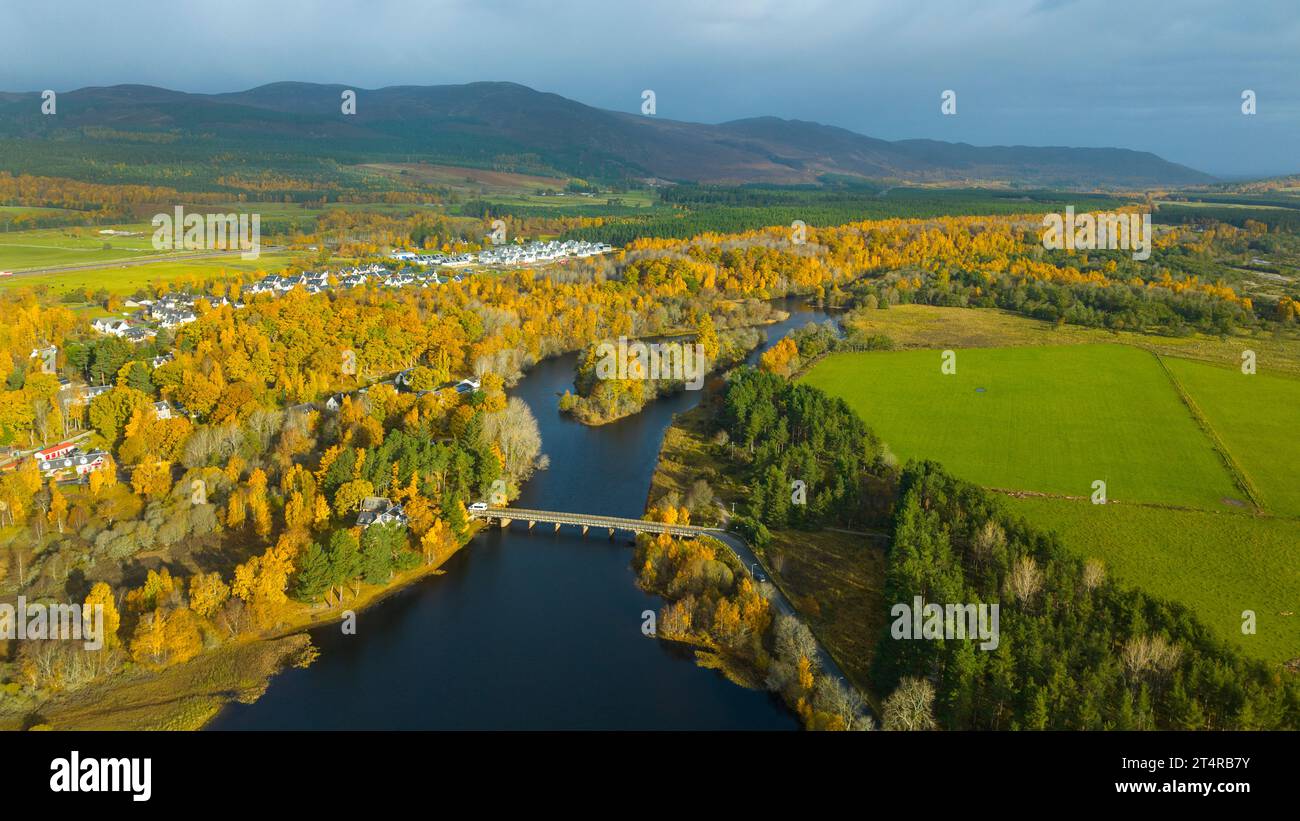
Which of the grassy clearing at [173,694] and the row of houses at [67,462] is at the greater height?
the row of houses at [67,462]

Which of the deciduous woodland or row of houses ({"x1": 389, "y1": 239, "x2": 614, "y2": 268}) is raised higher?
row of houses ({"x1": 389, "y1": 239, "x2": 614, "y2": 268})

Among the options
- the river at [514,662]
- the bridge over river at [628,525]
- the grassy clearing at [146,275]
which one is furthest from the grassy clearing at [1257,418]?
the grassy clearing at [146,275]

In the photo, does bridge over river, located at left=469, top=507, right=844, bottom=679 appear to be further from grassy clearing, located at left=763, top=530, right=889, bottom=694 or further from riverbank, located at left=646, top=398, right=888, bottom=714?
grassy clearing, located at left=763, top=530, right=889, bottom=694

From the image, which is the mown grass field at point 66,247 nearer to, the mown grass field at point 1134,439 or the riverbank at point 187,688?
the riverbank at point 187,688

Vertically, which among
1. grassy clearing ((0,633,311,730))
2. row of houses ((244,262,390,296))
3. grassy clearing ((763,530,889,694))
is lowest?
grassy clearing ((0,633,311,730))

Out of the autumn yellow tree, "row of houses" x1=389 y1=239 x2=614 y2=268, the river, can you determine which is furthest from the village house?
"row of houses" x1=389 y1=239 x2=614 y2=268

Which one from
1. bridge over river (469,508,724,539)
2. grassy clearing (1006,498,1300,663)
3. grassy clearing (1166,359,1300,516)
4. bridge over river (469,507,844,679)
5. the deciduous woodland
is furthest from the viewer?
grassy clearing (1166,359,1300,516)

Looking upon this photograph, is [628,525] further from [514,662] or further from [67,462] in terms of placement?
[67,462]

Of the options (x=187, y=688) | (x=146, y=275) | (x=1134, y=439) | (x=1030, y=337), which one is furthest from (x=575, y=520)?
(x=146, y=275)
